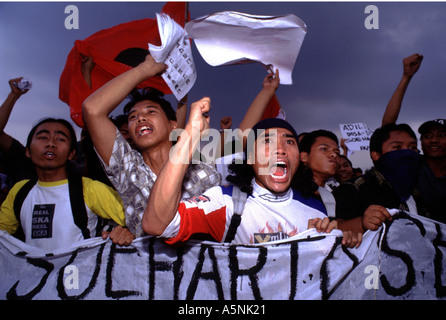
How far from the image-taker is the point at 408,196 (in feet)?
8.07

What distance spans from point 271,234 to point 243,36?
1662mm

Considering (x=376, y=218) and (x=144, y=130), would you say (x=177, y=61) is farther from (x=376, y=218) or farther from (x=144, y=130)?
(x=376, y=218)

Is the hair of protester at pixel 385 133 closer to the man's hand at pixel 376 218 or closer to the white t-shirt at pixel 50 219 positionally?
the man's hand at pixel 376 218

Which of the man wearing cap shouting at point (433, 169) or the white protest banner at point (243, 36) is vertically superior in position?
the white protest banner at point (243, 36)

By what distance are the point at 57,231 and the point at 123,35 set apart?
2.05 metres

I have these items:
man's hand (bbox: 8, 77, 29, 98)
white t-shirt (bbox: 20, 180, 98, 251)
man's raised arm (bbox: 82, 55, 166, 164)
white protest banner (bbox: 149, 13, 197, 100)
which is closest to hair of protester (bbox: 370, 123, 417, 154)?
white protest banner (bbox: 149, 13, 197, 100)

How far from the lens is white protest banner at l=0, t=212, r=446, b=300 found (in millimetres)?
1776

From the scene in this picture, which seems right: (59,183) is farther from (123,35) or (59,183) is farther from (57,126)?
(123,35)

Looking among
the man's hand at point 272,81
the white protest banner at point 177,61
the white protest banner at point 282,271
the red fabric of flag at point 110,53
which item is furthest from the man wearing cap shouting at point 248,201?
the red fabric of flag at point 110,53

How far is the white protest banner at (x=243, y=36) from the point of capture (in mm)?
2584

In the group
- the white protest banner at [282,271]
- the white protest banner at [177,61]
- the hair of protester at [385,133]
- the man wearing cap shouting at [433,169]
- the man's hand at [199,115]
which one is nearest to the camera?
the man's hand at [199,115]

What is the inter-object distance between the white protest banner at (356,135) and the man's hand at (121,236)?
485cm

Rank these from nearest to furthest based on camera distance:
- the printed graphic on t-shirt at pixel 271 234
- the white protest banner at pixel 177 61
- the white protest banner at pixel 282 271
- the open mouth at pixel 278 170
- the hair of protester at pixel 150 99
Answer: the white protest banner at pixel 282 271, the printed graphic on t-shirt at pixel 271 234, the open mouth at pixel 278 170, the white protest banner at pixel 177 61, the hair of protester at pixel 150 99

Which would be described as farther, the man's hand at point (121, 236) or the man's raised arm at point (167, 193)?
the man's hand at point (121, 236)
